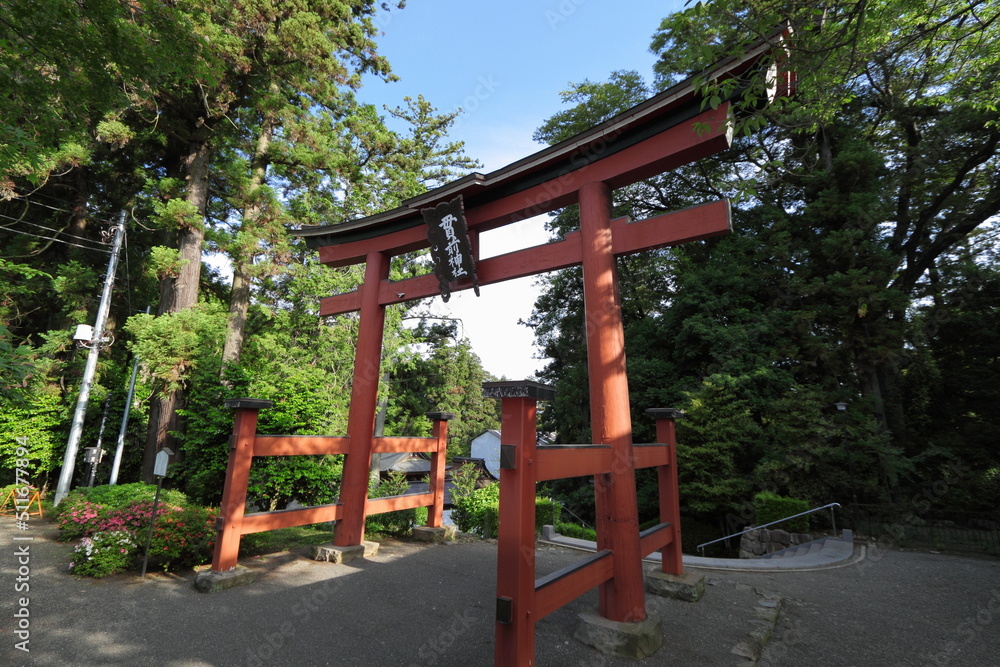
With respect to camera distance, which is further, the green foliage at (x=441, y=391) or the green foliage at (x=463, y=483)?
the green foliage at (x=441, y=391)

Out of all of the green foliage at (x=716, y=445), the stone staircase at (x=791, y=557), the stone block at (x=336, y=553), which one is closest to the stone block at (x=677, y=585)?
the stone staircase at (x=791, y=557)

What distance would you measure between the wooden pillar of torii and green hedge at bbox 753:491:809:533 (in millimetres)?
7874

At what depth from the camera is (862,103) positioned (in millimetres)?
14922

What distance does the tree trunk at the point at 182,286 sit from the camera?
932 cm

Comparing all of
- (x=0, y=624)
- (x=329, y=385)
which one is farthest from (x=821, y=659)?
(x=329, y=385)

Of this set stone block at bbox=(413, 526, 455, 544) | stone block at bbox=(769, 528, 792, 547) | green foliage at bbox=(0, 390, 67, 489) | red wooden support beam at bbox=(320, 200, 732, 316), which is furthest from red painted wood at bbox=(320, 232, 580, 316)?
green foliage at bbox=(0, 390, 67, 489)

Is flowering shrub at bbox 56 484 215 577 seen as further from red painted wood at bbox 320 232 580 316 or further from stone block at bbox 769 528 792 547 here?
stone block at bbox 769 528 792 547

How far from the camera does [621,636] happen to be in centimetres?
362

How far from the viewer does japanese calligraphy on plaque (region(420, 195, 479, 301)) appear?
5633 mm

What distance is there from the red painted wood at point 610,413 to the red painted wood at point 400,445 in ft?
12.5

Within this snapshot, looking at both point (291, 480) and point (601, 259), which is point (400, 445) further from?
point (601, 259)

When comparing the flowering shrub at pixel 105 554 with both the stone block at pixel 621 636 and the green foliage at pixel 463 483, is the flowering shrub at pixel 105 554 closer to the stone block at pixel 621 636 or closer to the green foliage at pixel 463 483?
the stone block at pixel 621 636

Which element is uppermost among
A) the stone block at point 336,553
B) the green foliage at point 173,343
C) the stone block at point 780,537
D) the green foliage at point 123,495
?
the green foliage at point 173,343

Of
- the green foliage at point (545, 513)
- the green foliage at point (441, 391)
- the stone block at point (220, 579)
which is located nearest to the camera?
the stone block at point (220, 579)
